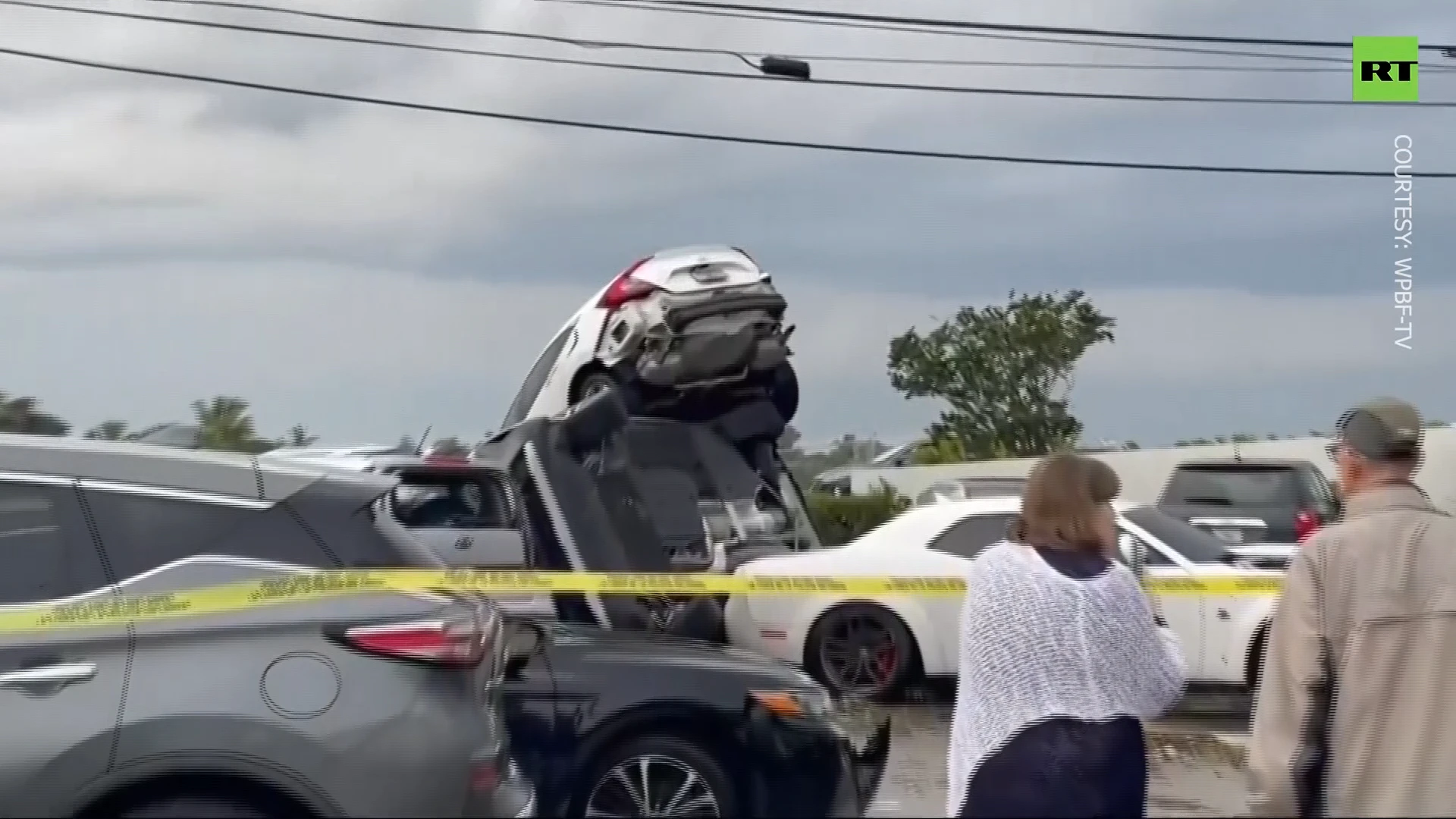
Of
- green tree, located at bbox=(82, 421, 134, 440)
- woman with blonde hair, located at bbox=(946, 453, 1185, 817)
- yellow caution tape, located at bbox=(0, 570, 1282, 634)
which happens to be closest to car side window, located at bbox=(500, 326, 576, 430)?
yellow caution tape, located at bbox=(0, 570, 1282, 634)

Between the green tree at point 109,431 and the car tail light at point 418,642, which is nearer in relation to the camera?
the car tail light at point 418,642

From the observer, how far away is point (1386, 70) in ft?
17.4

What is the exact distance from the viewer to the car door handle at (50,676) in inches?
162

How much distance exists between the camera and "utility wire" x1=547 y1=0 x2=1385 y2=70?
512 cm

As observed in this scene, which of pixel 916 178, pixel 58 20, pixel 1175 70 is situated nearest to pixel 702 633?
pixel 916 178

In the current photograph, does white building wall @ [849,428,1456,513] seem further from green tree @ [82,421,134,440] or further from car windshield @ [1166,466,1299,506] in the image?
green tree @ [82,421,134,440]

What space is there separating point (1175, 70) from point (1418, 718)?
258 cm

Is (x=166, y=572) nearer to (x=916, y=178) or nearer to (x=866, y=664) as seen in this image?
(x=866, y=664)

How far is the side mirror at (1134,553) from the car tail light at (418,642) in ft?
6.80

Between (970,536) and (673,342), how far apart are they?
1.24 meters

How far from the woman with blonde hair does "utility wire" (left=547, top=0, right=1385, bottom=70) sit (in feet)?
6.94

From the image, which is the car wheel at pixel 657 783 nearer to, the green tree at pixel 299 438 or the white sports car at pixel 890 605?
the white sports car at pixel 890 605

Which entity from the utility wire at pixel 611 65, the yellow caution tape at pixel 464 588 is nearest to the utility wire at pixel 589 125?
the utility wire at pixel 611 65

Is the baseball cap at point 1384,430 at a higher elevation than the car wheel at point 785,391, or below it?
below
